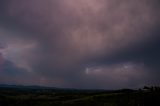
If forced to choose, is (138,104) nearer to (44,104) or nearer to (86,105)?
(86,105)

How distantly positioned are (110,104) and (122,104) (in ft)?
33.3

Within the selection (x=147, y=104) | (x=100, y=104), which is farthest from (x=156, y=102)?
(x=100, y=104)

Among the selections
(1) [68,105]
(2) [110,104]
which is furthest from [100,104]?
(1) [68,105]

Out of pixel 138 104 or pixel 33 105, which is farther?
pixel 33 105

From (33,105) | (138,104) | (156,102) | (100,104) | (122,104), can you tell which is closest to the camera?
(156,102)

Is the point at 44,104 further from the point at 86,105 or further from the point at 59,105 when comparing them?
the point at 86,105

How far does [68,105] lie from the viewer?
187375 mm

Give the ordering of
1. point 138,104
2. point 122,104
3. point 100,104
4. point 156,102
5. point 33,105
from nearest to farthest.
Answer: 1. point 156,102
2. point 138,104
3. point 122,104
4. point 100,104
5. point 33,105

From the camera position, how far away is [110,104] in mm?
174750

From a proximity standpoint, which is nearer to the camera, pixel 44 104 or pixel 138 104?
pixel 138 104

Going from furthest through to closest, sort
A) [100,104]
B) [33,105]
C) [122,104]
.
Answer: [33,105], [100,104], [122,104]

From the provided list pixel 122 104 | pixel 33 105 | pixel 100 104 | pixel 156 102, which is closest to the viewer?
pixel 156 102

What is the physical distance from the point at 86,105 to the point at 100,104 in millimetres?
9281

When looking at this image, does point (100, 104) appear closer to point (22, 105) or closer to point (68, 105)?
point (68, 105)
